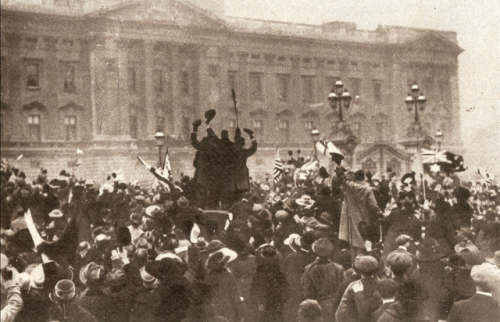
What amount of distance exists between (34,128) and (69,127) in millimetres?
2391

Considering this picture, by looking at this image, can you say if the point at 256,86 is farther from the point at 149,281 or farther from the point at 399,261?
the point at 399,261

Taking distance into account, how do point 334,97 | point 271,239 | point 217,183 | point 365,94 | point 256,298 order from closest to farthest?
point 256,298 < point 271,239 < point 217,183 < point 334,97 < point 365,94

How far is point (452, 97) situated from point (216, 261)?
37374mm

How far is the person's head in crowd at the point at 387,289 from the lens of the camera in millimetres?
5078

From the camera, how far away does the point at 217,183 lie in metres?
11.4

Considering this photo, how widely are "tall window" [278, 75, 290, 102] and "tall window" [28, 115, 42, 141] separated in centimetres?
1518

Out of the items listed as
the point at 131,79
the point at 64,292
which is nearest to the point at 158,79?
the point at 131,79

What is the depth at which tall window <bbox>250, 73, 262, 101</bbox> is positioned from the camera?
38.7m

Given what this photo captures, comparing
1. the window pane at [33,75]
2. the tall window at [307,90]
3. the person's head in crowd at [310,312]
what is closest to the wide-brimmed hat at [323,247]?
the person's head in crowd at [310,312]

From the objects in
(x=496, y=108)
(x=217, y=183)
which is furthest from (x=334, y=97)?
(x=217, y=183)

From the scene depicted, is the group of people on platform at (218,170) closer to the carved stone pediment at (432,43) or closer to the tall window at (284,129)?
the carved stone pediment at (432,43)

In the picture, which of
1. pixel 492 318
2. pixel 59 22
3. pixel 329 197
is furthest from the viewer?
pixel 59 22

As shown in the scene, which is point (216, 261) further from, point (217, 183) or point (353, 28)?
point (353, 28)

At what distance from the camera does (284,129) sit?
40.2 m
